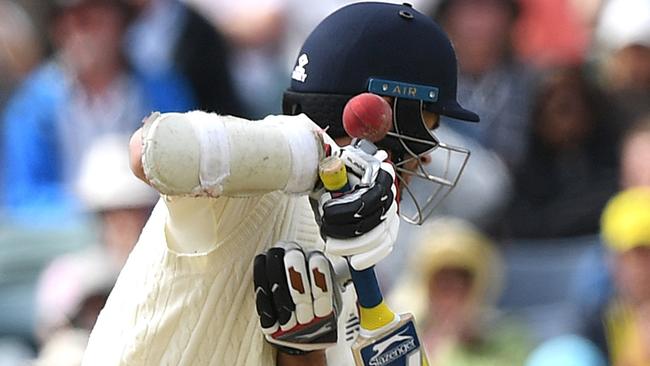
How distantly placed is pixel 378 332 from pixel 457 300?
2775mm

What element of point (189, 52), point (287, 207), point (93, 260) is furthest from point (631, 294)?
point (287, 207)

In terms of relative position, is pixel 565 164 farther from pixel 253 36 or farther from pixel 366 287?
pixel 366 287

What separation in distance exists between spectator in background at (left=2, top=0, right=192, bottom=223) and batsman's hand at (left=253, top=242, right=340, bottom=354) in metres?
3.56

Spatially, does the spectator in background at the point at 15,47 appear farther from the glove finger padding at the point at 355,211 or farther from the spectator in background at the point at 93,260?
the glove finger padding at the point at 355,211

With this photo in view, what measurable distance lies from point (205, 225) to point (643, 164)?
3556mm

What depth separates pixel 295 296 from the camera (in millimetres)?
2697

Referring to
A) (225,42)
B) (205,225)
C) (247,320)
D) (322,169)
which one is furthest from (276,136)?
(225,42)

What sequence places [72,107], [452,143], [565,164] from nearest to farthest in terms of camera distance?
[452,143] < [565,164] < [72,107]

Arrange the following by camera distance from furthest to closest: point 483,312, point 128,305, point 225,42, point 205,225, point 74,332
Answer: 1. point 225,42
2. point 483,312
3. point 74,332
4. point 128,305
5. point 205,225

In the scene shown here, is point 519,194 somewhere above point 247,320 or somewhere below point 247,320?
below

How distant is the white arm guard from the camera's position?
7.90 ft

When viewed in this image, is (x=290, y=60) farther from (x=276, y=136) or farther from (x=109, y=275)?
(x=276, y=136)

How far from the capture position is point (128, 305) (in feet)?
9.61

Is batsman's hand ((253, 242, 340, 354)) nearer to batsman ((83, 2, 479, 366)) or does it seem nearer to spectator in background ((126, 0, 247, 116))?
batsman ((83, 2, 479, 366))
